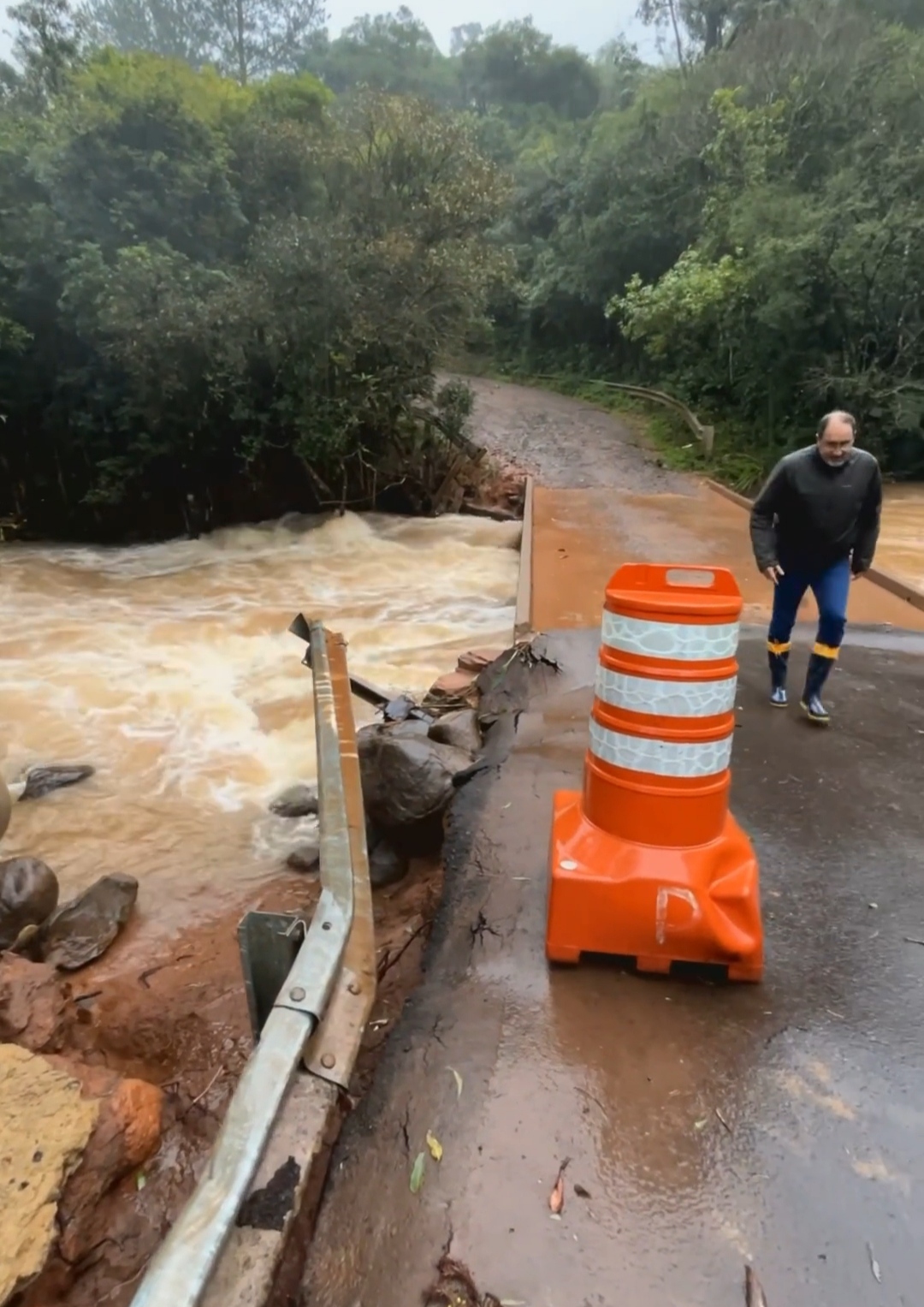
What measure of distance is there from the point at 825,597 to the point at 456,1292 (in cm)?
401

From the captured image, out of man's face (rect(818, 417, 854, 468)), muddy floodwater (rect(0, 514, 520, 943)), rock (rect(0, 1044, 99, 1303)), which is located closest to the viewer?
rock (rect(0, 1044, 99, 1303))

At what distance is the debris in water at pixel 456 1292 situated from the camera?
1923mm

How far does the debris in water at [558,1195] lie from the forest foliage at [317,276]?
13413mm

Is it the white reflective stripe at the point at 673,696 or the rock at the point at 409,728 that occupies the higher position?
the white reflective stripe at the point at 673,696

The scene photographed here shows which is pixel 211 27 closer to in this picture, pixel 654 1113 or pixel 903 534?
pixel 903 534

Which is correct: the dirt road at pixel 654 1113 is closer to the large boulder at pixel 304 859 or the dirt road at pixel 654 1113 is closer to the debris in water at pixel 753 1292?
the debris in water at pixel 753 1292

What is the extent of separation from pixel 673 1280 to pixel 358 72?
66.1 meters

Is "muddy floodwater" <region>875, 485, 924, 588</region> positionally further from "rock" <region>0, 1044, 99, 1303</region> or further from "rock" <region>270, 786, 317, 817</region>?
"rock" <region>0, 1044, 99, 1303</region>

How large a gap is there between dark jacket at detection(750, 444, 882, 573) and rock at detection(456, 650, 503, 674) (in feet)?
7.93

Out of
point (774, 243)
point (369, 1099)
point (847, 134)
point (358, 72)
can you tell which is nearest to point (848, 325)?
point (774, 243)

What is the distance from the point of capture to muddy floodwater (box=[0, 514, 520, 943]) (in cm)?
598

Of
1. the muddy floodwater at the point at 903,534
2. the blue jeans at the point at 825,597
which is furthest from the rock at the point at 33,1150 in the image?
the muddy floodwater at the point at 903,534

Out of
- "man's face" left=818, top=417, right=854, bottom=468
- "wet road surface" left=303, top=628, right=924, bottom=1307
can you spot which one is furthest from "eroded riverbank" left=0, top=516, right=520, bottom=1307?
"man's face" left=818, top=417, right=854, bottom=468

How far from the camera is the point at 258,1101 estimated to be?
182 cm
